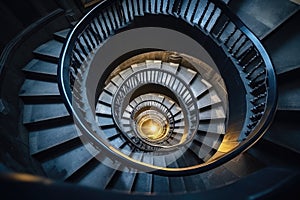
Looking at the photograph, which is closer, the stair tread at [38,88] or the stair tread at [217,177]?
the stair tread at [38,88]

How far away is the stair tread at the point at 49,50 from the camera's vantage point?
3.88 m

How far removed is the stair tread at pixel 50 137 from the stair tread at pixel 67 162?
0.22 meters

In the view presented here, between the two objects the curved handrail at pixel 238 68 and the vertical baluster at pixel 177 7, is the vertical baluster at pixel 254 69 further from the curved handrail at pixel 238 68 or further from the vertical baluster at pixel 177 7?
the vertical baluster at pixel 177 7

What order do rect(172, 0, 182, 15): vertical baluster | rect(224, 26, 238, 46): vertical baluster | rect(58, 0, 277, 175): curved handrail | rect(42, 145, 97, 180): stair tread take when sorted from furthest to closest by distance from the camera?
rect(172, 0, 182, 15): vertical baluster → rect(224, 26, 238, 46): vertical baluster → rect(42, 145, 97, 180): stair tread → rect(58, 0, 277, 175): curved handrail

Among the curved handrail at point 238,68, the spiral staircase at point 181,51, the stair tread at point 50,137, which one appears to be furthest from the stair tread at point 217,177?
the stair tread at point 50,137

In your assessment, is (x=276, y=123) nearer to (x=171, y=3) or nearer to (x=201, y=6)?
(x=201, y=6)

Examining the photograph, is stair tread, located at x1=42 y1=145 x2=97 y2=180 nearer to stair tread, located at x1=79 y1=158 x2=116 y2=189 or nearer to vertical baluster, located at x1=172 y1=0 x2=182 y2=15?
stair tread, located at x1=79 y1=158 x2=116 y2=189

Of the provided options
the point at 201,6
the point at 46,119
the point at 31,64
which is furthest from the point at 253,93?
the point at 31,64

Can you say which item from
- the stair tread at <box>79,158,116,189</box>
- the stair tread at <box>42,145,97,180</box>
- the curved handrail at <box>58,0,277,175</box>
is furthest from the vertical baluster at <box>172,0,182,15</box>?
the stair tread at <box>79,158,116,189</box>

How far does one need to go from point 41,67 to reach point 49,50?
0.45 metres

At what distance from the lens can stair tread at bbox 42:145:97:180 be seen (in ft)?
10.0

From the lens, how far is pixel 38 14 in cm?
378

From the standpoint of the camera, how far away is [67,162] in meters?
3.18

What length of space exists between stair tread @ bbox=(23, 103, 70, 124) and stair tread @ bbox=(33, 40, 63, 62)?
99 cm
